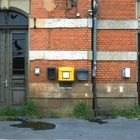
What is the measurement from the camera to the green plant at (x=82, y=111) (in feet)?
44.0

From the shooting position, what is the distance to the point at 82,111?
13.4 m

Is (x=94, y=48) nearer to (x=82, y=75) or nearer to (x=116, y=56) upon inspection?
(x=116, y=56)

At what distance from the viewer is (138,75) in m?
14.2

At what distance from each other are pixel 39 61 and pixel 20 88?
3.74ft

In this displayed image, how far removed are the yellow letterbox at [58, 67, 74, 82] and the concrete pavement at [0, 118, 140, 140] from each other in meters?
1.28

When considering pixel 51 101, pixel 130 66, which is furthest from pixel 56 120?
pixel 130 66

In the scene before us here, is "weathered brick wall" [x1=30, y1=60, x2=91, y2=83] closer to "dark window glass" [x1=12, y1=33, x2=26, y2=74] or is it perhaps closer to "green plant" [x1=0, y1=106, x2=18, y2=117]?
"dark window glass" [x1=12, y1=33, x2=26, y2=74]

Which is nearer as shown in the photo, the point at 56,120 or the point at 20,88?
the point at 56,120

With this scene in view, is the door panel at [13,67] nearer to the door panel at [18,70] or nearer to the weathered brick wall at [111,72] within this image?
the door panel at [18,70]

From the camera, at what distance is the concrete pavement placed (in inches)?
422

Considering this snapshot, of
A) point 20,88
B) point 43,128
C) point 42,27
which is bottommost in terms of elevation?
point 43,128

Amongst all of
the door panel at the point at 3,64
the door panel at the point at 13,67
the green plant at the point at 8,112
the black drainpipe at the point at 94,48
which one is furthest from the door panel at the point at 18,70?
the black drainpipe at the point at 94,48

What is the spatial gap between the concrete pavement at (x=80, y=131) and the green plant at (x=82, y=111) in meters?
0.53

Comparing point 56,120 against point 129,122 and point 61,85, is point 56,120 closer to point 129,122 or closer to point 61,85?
point 61,85
